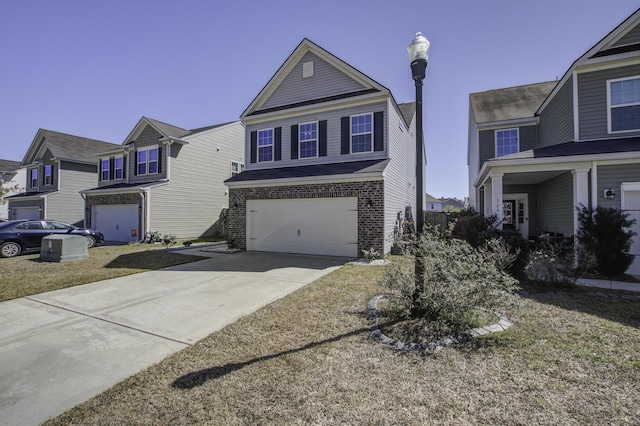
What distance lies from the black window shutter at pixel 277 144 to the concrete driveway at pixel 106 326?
6418mm

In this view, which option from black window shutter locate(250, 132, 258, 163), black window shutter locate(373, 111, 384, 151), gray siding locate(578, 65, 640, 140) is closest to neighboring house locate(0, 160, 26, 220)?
black window shutter locate(250, 132, 258, 163)

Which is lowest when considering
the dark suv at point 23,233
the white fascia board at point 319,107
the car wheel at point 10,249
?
the car wheel at point 10,249

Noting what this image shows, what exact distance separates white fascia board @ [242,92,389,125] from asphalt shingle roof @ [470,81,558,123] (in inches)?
299

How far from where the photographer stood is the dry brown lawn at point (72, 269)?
6961 millimetres

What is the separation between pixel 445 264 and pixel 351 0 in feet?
27.0

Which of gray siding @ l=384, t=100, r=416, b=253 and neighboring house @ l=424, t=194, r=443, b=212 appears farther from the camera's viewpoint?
neighboring house @ l=424, t=194, r=443, b=212

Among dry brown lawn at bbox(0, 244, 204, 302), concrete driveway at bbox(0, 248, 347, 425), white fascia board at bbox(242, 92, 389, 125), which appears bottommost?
concrete driveway at bbox(0, 248, 347, 425)

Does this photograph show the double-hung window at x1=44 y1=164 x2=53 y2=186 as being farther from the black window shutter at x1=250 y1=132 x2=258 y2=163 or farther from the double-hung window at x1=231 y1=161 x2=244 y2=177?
the black window shutter at x1=250 y1=132 x2=258 y2=163

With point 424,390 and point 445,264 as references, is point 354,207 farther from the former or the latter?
point 424,390

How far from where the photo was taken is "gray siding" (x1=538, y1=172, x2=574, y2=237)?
10.2m

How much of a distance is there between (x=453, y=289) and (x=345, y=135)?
29.1ft

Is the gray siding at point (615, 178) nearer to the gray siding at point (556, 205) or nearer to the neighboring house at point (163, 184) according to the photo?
the gray siding at point (556, 205)

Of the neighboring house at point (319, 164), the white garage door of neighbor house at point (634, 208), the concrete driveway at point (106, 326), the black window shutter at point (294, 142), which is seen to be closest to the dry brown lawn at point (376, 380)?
the concrete driveway at point (106, 326)

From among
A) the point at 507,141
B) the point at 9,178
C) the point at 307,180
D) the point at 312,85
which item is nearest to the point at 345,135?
the point at 307,180
